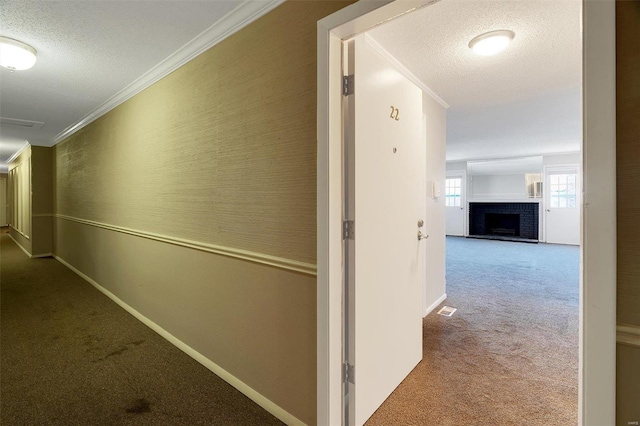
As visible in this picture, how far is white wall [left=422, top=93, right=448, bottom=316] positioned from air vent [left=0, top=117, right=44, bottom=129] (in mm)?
5633

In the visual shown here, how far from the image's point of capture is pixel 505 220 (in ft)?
31.1

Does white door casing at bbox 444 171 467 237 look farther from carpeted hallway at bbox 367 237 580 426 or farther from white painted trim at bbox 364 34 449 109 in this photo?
white painted trim at bbox 364 34 449 109

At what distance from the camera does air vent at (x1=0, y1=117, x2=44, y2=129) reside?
4.36 meters

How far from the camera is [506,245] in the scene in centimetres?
817

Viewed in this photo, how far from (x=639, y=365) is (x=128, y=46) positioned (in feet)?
10.9

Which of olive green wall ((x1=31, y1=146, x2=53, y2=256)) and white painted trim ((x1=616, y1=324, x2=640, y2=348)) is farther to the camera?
olive green wall ((x1=31, y1=146, x2=53, y2=256))

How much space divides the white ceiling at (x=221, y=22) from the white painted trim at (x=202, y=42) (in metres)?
0.03

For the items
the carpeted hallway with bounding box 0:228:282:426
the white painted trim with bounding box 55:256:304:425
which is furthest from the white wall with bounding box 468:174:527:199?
the carpeted hallway with bounding box 0:228:282:426

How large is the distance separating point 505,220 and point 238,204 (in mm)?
9826

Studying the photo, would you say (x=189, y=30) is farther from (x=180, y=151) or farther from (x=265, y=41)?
(x=180, y=151)

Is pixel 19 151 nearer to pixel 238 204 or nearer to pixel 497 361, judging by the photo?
pixel 238 204

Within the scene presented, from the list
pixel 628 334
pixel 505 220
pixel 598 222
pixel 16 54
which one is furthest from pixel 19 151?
pixel 505 220

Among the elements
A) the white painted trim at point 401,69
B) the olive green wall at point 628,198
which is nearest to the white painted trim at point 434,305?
the white painted trim at point 401,69

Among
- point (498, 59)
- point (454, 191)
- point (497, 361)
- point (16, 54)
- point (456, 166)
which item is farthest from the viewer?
point (454, 191)
